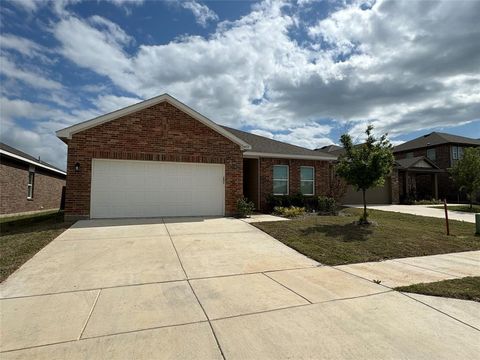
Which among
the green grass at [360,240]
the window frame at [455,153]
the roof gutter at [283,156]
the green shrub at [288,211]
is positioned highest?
the window frame at [455,153]

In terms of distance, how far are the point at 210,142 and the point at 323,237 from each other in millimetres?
6478

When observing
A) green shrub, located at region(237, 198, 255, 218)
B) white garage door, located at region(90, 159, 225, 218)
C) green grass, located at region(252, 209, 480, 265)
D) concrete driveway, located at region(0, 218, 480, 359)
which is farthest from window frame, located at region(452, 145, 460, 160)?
concrete driveway, located at region(0, 218, 480, 359)

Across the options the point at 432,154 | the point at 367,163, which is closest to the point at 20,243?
the point at 367,163

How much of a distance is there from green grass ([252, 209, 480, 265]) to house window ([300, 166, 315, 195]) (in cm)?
515

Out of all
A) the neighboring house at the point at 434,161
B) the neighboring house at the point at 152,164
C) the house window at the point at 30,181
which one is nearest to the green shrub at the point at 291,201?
the neighboring house at the point at 152,164

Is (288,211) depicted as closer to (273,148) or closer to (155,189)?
(273,148)

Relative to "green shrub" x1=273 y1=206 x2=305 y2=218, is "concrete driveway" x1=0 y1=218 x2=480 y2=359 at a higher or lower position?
lower

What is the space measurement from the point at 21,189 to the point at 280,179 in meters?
14.1

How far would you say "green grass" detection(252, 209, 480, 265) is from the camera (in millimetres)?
7205

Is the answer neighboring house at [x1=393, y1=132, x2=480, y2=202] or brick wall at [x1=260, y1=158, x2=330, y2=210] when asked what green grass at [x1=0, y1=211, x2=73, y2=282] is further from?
neighboring house at [x1=393, y1=132, x2=480, y2=202]

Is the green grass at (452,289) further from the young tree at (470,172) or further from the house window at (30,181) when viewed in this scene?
the house window at (30,181)

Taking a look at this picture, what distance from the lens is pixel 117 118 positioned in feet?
38.2

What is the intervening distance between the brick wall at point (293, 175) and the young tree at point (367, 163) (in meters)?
5.06

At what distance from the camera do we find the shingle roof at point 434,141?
33.0 metres
